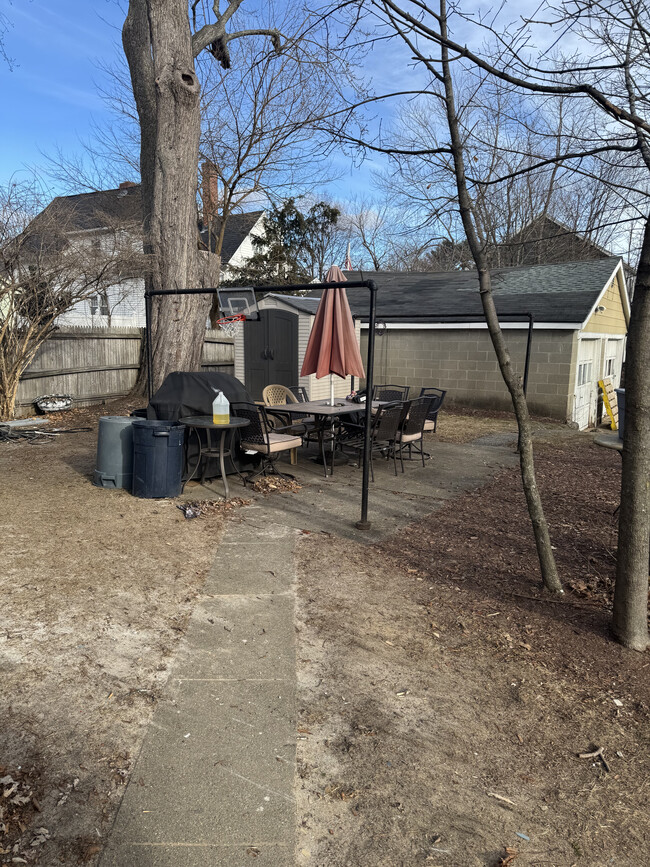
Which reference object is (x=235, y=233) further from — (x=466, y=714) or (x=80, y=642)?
(x=466, y=714)

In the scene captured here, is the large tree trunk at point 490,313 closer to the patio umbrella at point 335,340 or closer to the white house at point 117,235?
the patio umbrella at point 335,340

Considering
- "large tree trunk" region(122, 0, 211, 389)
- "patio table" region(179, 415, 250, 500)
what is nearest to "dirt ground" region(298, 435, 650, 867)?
"patio table" region(179, 415, 250, 500)

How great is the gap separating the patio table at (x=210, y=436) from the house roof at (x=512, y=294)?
714 centimetres

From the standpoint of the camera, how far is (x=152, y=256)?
974cm

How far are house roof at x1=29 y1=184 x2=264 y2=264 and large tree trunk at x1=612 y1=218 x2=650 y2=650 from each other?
9260 mm

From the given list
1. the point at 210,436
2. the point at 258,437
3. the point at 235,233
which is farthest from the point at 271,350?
the point at 235,233

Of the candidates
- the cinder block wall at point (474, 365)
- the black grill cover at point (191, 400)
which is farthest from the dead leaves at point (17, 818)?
the cinder block wall at point (474, 365)

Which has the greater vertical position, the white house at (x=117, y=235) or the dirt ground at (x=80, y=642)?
the white house at (x=117, y=235)

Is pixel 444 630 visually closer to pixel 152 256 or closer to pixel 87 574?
pixel 87 574

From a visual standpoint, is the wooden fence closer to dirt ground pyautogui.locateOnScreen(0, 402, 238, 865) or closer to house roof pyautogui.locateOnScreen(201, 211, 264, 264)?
dirt ground pyautogui.locateOnScreen(0, 402, 238, 865)

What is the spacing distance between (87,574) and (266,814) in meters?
2.65

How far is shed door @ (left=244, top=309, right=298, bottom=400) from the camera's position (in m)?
15.5

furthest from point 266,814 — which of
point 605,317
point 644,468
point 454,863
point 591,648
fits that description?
point 605,317

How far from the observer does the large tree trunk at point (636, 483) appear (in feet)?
10.4
